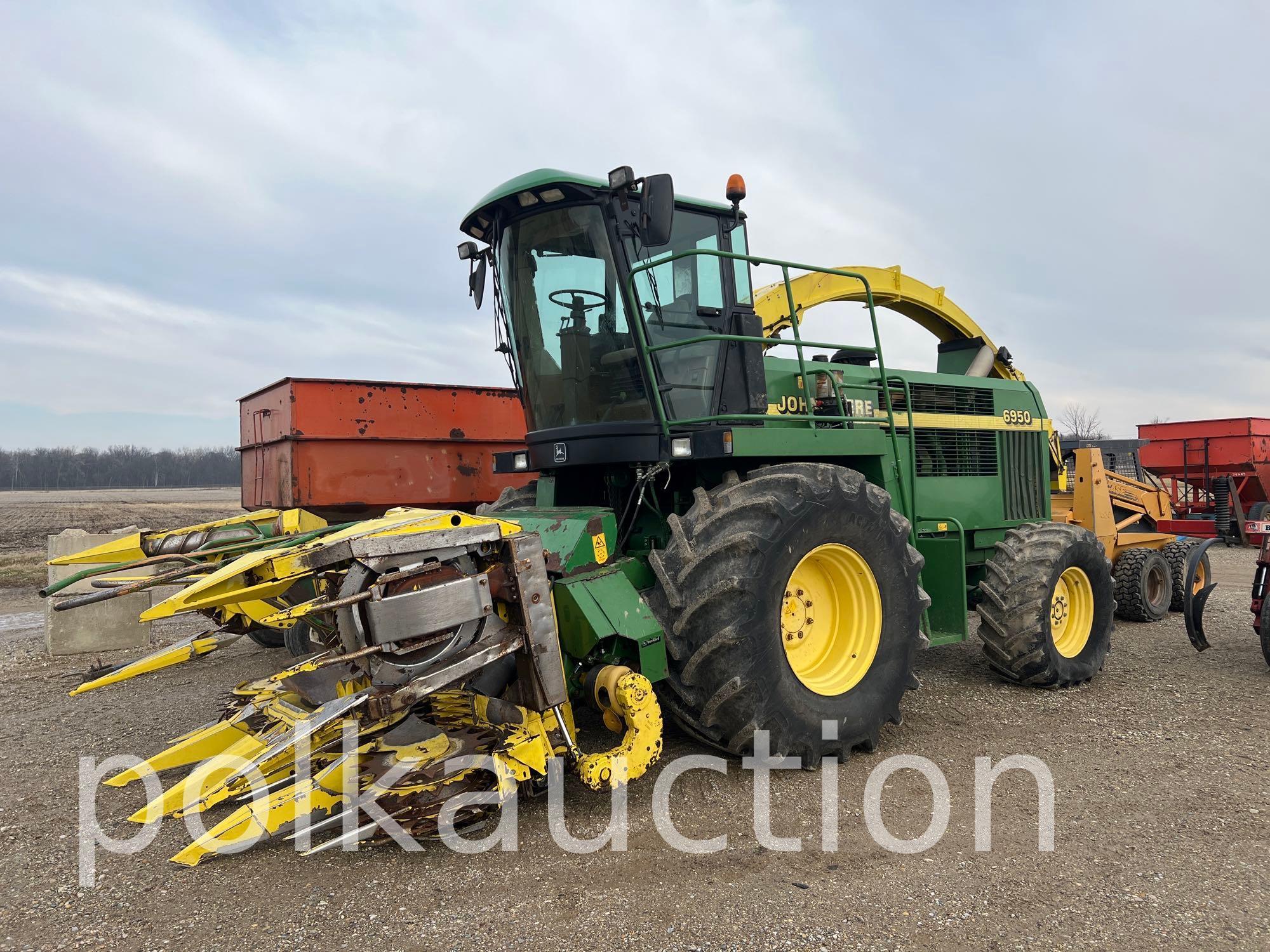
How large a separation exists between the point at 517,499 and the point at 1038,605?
354 centimetres

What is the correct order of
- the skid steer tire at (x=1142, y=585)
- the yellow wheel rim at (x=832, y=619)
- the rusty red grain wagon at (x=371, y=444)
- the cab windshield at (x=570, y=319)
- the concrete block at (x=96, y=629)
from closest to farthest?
the yellow wheel rim at (x=832, y=619)
the cab windshield at (x=570, y=319)
the concrete block at (x=96, y=629)
the rusty red grain wagon at (x=371, y=444)
the skid steer tire at (x=1142, y=585)

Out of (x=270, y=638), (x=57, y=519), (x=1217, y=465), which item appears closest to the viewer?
(x=270, y=638)

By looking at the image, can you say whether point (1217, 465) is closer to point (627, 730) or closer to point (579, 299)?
point (579, 299)

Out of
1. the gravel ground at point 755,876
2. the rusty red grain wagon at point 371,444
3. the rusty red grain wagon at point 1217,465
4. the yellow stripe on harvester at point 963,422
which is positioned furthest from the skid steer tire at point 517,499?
the rusty red grain wagon at point 1217,465

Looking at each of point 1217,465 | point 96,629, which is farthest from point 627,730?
point 1217,465

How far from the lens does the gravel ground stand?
8.86 ft

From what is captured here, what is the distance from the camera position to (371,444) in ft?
26.0

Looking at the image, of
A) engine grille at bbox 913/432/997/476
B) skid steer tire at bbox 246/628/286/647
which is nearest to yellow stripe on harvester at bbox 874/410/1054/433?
engine grille at bbox 913/432/997/476

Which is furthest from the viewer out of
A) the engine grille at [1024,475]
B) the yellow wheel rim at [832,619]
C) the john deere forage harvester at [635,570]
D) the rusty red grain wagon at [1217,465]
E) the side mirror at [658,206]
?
the rusty red grain wagon at [1217,465]

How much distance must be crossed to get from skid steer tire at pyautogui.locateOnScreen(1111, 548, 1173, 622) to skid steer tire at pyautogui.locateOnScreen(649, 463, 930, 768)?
5139mm

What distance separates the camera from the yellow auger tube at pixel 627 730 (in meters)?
3.40

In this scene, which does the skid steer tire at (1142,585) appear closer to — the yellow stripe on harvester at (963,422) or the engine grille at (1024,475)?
the engine grille at (1024,475)

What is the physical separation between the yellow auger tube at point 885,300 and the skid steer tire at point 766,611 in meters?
1.73

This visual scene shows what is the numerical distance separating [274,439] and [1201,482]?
57.9ft
